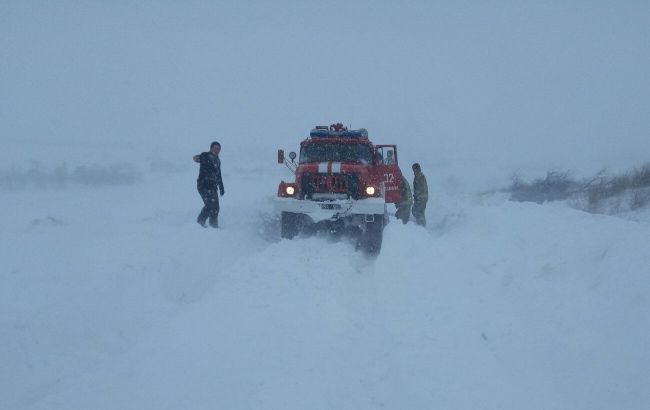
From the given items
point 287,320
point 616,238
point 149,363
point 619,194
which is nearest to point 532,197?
point 619,194

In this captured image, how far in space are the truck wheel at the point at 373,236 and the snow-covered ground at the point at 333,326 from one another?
1334mm

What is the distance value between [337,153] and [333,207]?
1.93m

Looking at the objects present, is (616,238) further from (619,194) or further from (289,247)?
(619,194)

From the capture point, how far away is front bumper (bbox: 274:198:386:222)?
29.4 feet

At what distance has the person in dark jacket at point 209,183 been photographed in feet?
32.2

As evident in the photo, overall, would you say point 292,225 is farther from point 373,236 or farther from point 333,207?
point 373,236

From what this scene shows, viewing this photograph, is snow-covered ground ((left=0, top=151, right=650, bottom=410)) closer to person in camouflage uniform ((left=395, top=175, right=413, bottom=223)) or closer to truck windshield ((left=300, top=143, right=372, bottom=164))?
truck windshield ((left=300, top=143, right=372, bottom=164))

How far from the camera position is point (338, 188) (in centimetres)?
962

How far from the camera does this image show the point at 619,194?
42.8 feet

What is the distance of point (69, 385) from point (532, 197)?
61.6 ft

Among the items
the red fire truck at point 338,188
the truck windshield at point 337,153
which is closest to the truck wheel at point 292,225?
the red fire truck at point 338,188

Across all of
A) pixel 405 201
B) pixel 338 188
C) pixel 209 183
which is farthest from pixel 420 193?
pixel 209 183

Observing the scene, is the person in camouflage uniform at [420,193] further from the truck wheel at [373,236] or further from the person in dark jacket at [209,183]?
the person in dark jacket at [209,183]

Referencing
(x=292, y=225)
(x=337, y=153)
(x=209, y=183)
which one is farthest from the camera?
(x=337, y=153)
